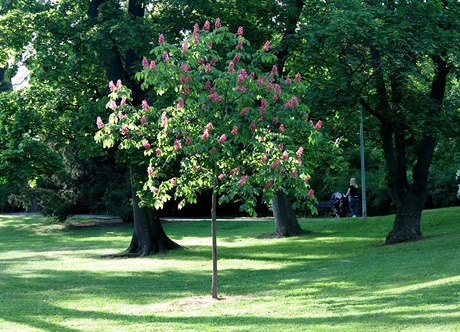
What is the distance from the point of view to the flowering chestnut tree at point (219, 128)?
451 inches

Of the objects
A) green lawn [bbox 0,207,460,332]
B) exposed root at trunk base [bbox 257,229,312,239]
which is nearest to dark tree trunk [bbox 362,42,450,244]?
green lawn [bbox 0,207,460,332]

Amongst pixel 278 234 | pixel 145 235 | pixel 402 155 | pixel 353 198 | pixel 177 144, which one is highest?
pixel 402 155

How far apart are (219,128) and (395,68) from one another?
728 centimetres

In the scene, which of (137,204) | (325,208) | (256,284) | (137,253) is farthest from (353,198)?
(256,284)

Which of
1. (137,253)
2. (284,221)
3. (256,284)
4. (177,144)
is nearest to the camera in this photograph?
(177,144)

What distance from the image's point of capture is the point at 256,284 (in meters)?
15.5

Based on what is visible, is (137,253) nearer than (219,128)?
No

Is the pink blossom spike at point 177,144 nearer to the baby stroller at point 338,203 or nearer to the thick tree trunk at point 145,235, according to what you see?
the thick tree trunk at point 145,235

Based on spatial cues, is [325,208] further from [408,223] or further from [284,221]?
[408,223]

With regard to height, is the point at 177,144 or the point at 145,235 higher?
the point at 177,144

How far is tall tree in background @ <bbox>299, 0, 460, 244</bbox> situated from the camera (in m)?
17.6

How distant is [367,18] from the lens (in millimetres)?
17656

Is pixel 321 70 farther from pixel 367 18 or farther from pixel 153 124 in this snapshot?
pixel 153 124

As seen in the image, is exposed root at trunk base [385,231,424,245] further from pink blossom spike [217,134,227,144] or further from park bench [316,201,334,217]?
park bench [316,201,334,217]
